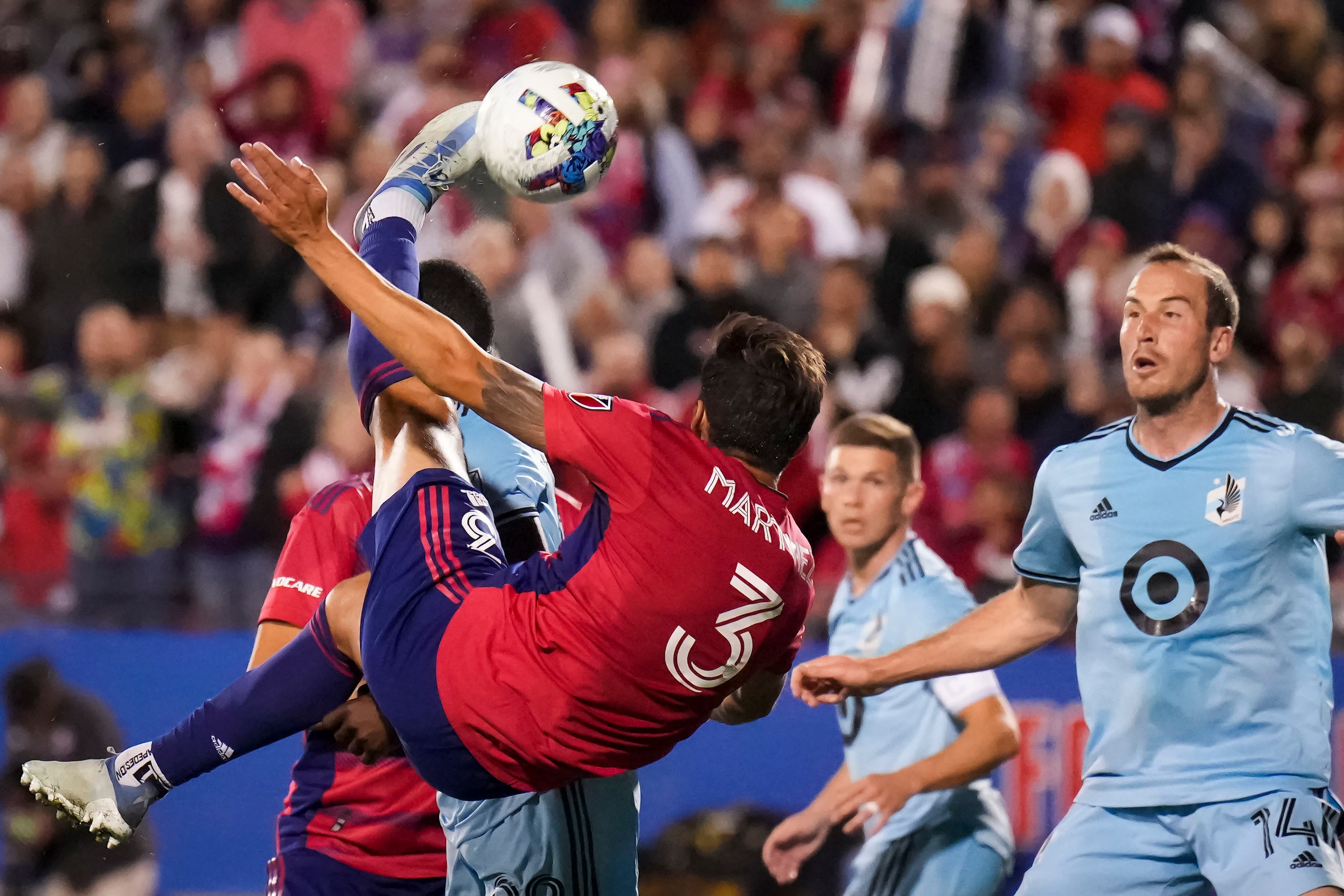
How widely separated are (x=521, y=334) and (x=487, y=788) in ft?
17.8

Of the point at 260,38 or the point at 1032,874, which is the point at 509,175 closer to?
Result: the point at 1032,874

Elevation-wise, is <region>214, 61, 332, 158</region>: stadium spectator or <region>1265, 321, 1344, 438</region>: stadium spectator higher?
<region>214, 61, 332, 158</region>: stadium spectator

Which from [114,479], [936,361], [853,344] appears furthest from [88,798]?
[936,361]

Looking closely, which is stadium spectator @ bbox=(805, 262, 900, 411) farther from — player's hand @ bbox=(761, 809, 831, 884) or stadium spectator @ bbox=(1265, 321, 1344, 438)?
player's hand @ bbox=(761, 809, 831, 884)

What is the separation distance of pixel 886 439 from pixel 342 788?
8.10ft

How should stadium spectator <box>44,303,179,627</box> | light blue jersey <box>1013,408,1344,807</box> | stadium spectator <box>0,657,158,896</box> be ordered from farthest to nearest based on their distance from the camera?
stadium spectator <box>44,303,179,627</box>, stadium spectator <box>0,657,158,896</box>, light blue jersey <box>1013,408,1344,807</box>

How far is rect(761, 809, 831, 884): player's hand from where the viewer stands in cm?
521

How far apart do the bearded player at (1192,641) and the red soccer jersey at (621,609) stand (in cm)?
64

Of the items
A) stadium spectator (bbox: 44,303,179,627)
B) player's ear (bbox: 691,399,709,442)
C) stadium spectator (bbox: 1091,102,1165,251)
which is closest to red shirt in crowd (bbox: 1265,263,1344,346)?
stadium spectator (bbox: 1091,102,1165,251)

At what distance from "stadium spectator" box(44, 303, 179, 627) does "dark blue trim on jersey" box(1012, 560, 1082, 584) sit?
504 centimetres

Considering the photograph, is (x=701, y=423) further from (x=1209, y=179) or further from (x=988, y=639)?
(x=1209, y=179)

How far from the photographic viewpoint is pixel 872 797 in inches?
198

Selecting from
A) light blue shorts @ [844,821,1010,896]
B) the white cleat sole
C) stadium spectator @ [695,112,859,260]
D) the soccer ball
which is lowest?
light blue shorts @ [844,821,1010,896]

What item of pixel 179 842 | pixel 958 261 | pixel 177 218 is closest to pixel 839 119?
pixel 958 261
